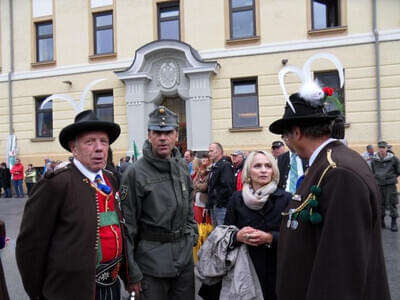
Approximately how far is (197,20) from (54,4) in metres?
6.37

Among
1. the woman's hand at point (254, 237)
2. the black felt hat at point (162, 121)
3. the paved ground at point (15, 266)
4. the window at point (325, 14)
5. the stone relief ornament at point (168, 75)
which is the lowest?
the paved ground at point (15, 266)

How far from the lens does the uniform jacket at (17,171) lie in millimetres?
15259

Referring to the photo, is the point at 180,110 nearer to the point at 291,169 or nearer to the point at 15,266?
the point at 291,169

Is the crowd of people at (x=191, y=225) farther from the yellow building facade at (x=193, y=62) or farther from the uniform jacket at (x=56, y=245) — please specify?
the yellow building facade at (x=193, y=62)

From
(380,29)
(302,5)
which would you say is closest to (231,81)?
(302,5)

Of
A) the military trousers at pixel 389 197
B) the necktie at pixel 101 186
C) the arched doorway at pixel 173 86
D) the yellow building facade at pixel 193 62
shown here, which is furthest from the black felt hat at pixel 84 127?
the arched doorway at pixel 173 86

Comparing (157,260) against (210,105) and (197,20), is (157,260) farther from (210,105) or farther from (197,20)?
(197,20)

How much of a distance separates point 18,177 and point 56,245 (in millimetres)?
14565

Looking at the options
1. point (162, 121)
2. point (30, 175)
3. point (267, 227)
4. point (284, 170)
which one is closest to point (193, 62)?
point (30, 175)

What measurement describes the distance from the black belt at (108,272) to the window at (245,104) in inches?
448

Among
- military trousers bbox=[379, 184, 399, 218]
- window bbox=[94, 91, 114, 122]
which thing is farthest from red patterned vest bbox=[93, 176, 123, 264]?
window bbox=[94, 91, 114, 122]

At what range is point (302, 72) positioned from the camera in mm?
2473

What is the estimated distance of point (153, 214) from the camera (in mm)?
2873

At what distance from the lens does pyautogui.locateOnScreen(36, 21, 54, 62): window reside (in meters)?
16.3
